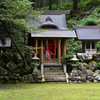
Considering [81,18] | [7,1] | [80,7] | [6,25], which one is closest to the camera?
[7,1]

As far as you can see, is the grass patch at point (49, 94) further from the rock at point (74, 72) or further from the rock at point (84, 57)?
the rock at point (84, 57)

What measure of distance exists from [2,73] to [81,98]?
22.7 ft

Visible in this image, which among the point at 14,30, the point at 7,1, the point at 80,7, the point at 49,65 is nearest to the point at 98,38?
the point at 49,65

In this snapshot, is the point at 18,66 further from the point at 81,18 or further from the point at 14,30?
the point at 81,18

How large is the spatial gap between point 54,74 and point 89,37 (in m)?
8.43

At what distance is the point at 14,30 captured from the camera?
446 inches

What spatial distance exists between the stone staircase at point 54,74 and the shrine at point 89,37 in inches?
281

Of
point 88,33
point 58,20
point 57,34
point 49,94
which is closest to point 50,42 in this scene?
point 57,34

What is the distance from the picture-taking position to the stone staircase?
12.4 meters

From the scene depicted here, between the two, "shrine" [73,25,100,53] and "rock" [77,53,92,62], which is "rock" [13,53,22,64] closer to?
"rock" [77,53,92,62]

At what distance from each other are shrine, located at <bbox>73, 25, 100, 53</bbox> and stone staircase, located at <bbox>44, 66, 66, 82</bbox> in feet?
23.4

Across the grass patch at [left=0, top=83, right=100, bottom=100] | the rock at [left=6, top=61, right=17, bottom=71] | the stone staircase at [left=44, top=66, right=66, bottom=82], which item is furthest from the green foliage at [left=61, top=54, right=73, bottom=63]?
the grass patch at [left=0, top=83, right=100, bottom=100]

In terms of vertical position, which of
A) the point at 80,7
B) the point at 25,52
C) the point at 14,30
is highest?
the point at 80,7

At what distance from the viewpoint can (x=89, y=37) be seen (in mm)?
19656
